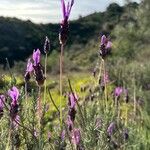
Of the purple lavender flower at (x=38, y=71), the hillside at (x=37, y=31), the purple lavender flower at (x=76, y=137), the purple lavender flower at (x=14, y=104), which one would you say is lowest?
the hillside at (x=37, y=31)

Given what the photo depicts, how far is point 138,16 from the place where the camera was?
29672 mm

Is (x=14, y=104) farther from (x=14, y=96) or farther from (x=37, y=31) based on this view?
(x=37, y=31)

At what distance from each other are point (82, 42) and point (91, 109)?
49438 millimetres

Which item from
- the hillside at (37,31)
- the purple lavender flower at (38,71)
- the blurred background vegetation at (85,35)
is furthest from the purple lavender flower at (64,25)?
the hillside at (37,31)

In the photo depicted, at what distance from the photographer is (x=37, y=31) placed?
1970 inches

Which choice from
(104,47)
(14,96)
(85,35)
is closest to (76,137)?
(14,96)

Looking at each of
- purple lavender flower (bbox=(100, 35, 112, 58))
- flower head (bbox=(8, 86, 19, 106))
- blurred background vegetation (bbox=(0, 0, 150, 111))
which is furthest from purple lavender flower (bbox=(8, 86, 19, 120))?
blurred background vegetation (bbox=(0, 0, 150, 111))

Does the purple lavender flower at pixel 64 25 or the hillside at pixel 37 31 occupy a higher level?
the purple lavender flower at pixel 64 25

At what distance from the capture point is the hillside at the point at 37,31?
44969mm

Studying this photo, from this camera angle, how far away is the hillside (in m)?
45.0

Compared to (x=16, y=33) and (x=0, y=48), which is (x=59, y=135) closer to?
(x=0, y=48)

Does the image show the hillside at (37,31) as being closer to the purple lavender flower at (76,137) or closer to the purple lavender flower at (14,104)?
the purple lavender flower at (76,137)

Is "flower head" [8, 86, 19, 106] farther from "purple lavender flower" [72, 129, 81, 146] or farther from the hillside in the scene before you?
the hillside

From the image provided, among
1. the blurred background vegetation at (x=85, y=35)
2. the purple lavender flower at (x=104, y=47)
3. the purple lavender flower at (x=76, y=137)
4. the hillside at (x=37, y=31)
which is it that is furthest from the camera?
the hillside at (x=37, y=31)
